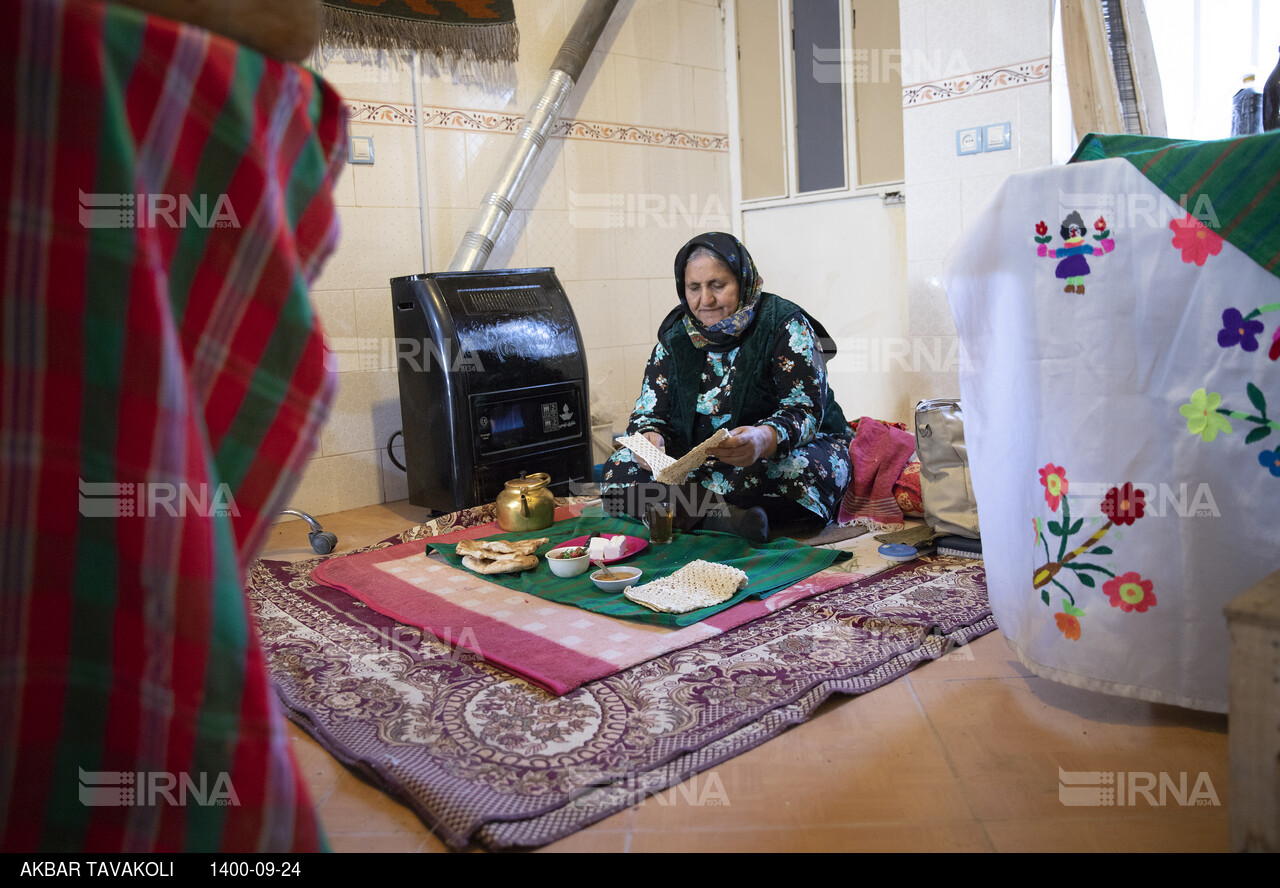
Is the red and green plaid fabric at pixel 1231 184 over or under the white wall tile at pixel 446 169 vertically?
under

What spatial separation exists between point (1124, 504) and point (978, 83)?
102 inches

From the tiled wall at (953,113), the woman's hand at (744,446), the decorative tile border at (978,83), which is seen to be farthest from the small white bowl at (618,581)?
the decorative tile border at (978,83)

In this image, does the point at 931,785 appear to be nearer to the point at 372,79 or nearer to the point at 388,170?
the point at 388,170

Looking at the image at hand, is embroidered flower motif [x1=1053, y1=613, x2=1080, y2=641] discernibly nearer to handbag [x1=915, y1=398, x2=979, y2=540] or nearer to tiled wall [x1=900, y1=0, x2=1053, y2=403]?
handbag [x1=915, y1=398, x2=979, y2=540]

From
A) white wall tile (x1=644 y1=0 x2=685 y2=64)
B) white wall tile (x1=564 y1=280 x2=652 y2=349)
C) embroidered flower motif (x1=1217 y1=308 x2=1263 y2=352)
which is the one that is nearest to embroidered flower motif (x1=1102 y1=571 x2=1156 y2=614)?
embroidered flower motif (x1=1217 y1=308 x2=1263 y2=352)

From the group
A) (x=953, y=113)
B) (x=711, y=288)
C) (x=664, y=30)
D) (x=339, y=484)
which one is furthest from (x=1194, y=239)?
(x=664, y=30)

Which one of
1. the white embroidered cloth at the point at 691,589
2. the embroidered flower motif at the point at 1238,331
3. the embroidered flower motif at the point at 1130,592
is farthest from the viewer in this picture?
the white embroidered cloth at the point at 691,589

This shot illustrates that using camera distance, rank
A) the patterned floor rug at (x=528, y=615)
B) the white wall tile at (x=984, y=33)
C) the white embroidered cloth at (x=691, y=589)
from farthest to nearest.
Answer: the white wall tile at (x=984, y=33) → the white embroidered cloth at (x=691, y=589) → the patterned floor rug at (x=528, y=615)

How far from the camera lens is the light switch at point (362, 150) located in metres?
3.58

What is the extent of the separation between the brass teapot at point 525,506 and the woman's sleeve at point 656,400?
36 centimetres

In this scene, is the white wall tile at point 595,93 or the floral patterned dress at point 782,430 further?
the white wall tile at point 595,93

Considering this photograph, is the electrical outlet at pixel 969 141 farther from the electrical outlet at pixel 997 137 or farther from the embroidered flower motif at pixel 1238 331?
the embroidered flower motif at pixel 1238 331

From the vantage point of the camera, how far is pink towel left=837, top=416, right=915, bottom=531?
9.69 feet
